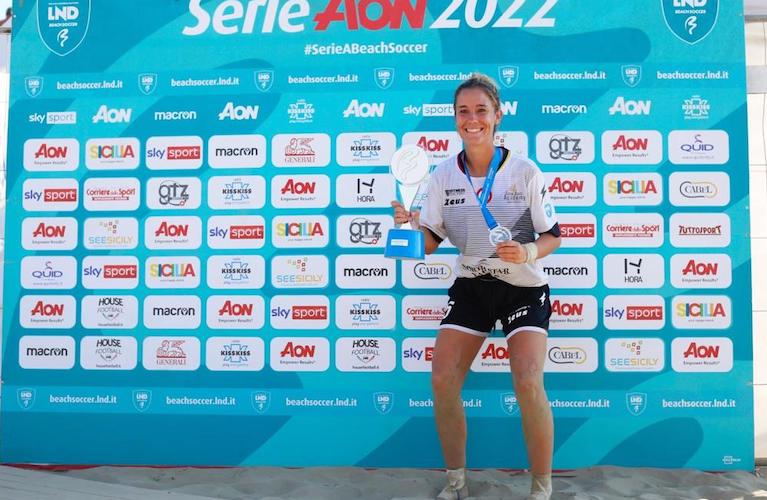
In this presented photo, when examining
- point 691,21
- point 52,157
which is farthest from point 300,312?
point 691,21

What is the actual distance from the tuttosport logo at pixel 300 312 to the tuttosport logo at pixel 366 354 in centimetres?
15

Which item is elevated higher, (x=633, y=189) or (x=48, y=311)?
(x=633, y=189)

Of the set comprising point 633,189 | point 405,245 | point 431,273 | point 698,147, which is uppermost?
point 698,147

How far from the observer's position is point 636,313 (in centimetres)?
326

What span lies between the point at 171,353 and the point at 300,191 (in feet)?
3.52

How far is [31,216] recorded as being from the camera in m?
3.50

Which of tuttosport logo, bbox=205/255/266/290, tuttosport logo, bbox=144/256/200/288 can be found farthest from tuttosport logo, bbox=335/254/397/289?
tuttosport logo, bbox=144/256/200/288

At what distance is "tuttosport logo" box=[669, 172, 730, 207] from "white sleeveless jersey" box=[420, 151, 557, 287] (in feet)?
3.17

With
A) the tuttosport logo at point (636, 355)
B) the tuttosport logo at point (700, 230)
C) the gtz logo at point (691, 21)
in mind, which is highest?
the gtz logo at point (691, 21)

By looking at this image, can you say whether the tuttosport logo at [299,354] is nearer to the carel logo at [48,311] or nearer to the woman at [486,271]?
the woman at [486,271]

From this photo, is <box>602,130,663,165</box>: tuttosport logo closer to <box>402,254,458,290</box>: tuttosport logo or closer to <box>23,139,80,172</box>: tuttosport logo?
<box>402,254,458,290</box>: tuttosport logo

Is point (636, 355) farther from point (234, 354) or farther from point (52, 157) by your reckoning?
point (52, 157)

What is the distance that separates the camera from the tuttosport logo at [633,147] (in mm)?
3295

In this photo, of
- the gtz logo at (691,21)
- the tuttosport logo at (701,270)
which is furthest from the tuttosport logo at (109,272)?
the gtz logo at (691,21)
